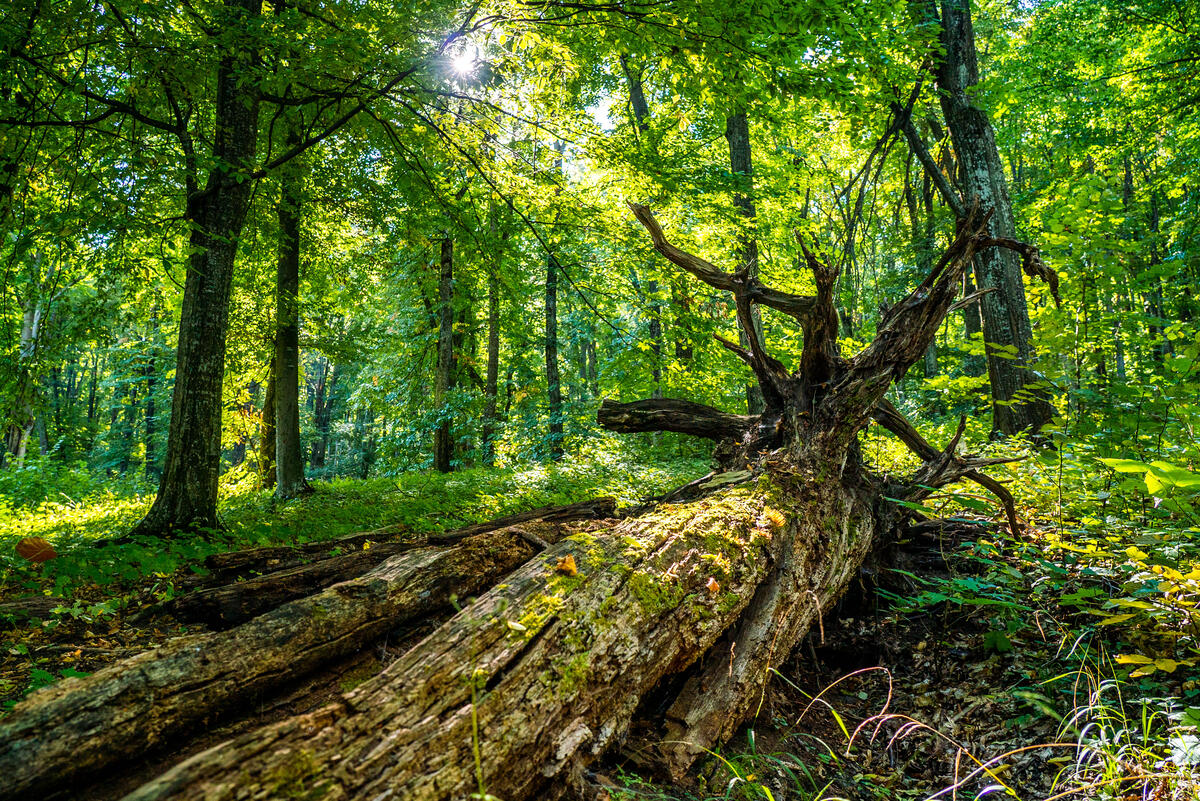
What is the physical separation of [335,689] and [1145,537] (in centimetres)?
405

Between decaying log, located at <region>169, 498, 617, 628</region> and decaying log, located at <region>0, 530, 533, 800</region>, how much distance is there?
1.82 feet

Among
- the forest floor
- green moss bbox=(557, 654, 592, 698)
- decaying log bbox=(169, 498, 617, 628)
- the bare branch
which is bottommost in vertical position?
the forest floor

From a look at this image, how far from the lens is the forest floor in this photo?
2.15 m

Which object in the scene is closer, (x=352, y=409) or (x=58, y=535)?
(x=58, y=535)

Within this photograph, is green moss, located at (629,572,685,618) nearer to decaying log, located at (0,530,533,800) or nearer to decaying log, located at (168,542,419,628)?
decaying log, located at (0,530,533,800)

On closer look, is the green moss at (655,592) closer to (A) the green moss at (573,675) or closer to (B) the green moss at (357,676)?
(A) the green moss at (573,675)

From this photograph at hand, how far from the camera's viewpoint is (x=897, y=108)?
720 cm

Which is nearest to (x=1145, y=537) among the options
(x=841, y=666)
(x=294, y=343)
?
(x=841, y=666)

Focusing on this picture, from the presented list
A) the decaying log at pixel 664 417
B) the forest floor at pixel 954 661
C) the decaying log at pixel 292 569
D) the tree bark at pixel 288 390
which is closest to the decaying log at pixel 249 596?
the decaying log at pixel 292 569

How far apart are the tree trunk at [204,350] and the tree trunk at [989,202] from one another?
882cm

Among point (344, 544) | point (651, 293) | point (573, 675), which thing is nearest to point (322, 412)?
point (651, 293)

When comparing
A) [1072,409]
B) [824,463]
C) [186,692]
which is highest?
[1072,409]

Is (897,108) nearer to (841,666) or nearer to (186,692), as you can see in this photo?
(841,666)

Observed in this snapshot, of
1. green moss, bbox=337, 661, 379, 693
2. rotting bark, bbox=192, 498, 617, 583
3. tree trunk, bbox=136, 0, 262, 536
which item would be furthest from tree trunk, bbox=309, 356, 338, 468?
green moss, bbox=337, 661, 379, 693
